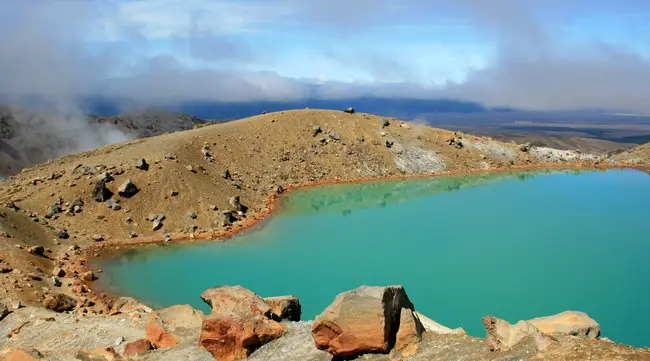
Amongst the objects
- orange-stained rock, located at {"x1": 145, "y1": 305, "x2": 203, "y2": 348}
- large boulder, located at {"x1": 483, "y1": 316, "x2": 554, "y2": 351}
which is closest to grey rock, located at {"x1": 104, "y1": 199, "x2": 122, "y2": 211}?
orange-stained rock, located at {"x1": 145, "y1": 305, "x2": 203, "y2": 348}

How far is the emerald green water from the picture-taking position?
71.1ft

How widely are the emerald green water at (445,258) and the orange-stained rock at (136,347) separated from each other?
23.1 feet

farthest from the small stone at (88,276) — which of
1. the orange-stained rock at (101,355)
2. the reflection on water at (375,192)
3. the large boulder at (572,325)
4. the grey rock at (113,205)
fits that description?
the large boulder at (572,325)

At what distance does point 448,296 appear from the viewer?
22.2m

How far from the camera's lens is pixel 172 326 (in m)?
16.7

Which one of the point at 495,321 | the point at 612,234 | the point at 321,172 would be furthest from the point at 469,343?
the point at 321,172

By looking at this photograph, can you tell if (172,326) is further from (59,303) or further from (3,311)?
(3,311)

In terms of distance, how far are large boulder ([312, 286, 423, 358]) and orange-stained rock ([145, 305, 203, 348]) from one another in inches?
220

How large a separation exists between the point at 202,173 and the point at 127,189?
7200 millimetres

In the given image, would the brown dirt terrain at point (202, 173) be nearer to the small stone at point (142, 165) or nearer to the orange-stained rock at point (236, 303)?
the small stone at point (142, 165)

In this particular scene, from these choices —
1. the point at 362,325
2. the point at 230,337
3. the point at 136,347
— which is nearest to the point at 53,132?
the point at 136,347

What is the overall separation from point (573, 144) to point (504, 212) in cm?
10944

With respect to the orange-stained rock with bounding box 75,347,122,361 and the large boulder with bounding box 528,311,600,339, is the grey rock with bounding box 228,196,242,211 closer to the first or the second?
the orange-stained rock with bounding box 75,347,122,361

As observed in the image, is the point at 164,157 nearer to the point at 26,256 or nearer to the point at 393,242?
the point at 26,256
